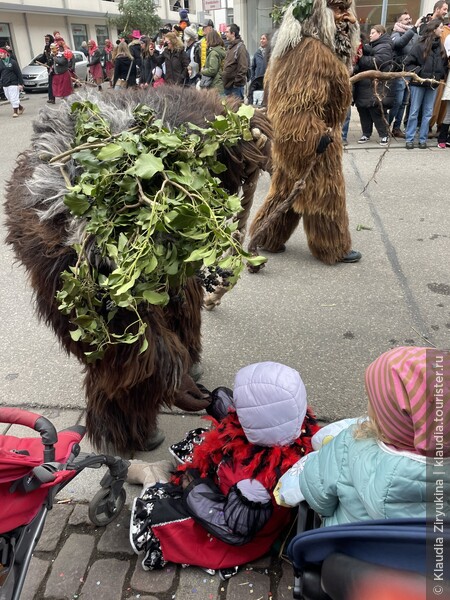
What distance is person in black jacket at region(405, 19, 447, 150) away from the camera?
6785 mm

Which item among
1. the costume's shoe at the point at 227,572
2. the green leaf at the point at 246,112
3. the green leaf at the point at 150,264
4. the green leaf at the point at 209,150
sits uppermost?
the green leaf at the point at 246,112

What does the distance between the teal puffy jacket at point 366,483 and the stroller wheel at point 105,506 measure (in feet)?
2.69

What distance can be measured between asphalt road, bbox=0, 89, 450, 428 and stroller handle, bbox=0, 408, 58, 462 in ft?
3.54

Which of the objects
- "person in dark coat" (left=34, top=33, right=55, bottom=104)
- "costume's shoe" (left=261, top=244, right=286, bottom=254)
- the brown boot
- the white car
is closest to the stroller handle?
"costume's shoe" (left=261, top=244, right=286, bottom=254)

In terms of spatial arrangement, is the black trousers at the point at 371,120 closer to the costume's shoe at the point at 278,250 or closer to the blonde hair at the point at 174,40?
the costume's shoe at the point at 278,250

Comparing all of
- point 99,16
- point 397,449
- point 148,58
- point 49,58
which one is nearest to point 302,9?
point 397,449

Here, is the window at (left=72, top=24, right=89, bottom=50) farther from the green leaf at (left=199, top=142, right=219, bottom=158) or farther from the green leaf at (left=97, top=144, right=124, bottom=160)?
the green leaf at (left=97, top=144, right=124, bottom=160)

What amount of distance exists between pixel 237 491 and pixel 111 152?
1.18 m

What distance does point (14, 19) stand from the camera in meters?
23.6

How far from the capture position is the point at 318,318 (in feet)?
11.1

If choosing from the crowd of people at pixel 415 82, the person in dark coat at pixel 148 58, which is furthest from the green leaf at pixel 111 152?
the person in dark coat at pixel 148 58

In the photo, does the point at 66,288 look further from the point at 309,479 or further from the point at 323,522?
the point at 323,522

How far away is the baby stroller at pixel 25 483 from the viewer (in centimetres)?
136

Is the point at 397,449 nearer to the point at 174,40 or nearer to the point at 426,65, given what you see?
the point at 426,65
